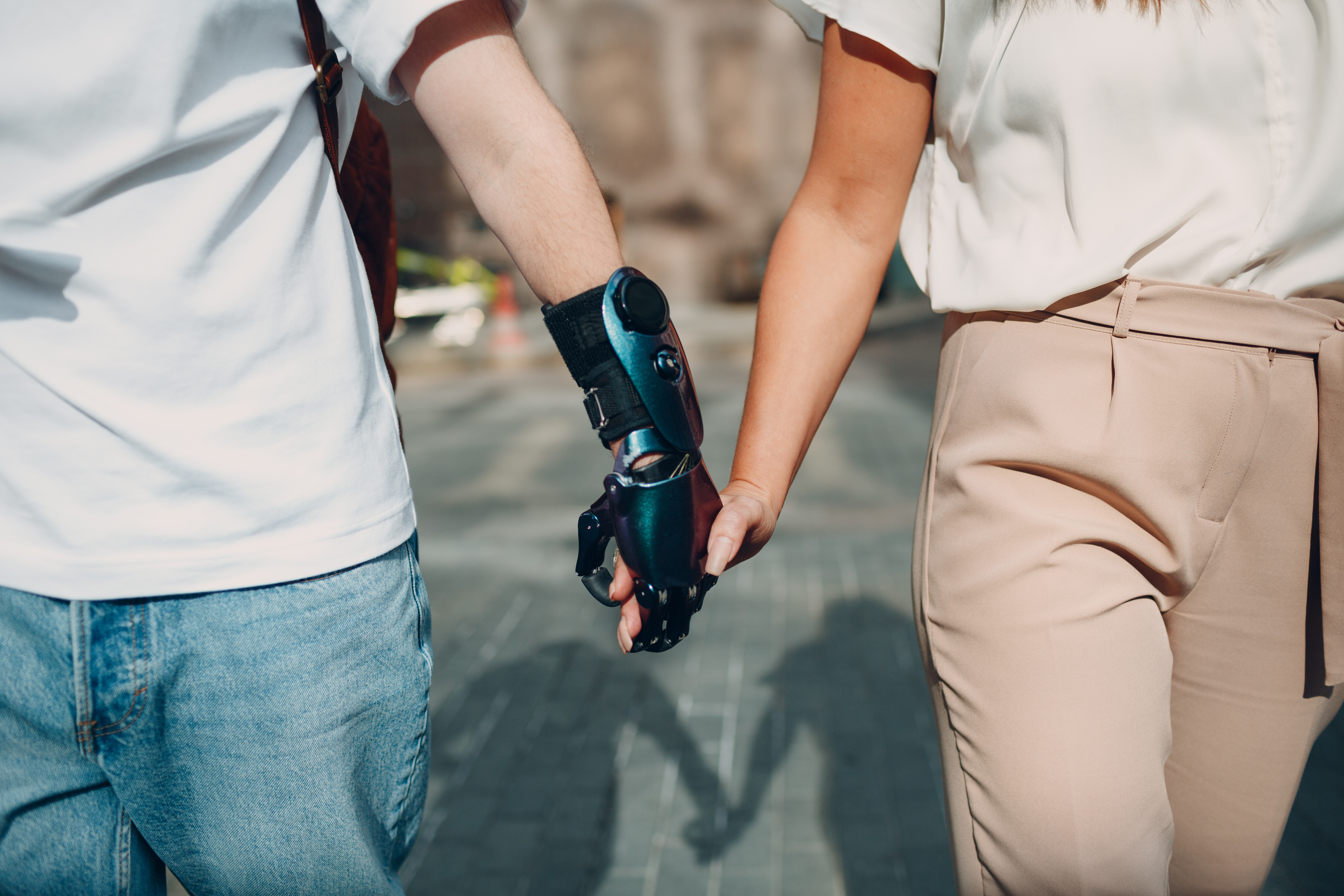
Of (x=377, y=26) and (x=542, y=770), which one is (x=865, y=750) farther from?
(x=377, y=26)

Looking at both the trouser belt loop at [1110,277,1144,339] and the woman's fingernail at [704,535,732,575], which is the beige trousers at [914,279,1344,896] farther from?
the woman's fingernail at [704,535,732,575]

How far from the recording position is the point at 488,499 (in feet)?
19.6

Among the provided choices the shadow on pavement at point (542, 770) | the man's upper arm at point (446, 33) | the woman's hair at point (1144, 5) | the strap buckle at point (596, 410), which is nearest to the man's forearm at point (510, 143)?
the man's upper arm at point (446, 33)

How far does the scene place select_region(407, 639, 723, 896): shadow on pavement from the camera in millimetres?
2701

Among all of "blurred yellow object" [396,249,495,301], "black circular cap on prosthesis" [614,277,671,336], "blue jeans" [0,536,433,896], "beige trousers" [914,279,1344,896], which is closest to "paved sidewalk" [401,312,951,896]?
"beige trousers" [914,279,1344,896]

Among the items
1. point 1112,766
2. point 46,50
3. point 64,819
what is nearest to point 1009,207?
point 1112,766

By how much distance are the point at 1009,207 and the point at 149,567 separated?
1.11 metres

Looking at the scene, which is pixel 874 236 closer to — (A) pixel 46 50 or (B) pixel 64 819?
(A) pixel 46 50

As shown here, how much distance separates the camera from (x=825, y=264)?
1.50 m

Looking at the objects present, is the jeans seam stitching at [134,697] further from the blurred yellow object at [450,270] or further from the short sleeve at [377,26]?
the blurred yellow object at [450,270]

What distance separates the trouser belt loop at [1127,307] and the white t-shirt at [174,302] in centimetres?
85

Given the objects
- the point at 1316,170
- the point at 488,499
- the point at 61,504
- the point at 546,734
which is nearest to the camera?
the point at 61,504

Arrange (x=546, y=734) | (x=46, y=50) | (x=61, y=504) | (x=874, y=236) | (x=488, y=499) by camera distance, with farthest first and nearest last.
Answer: (x=488, y=499) → (x=546, y=734) → (x=874, y=236) → (x=61, y=504) → (x=46, y=50)

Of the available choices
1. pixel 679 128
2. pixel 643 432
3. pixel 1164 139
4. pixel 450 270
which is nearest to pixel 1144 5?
pixel 1164 139
